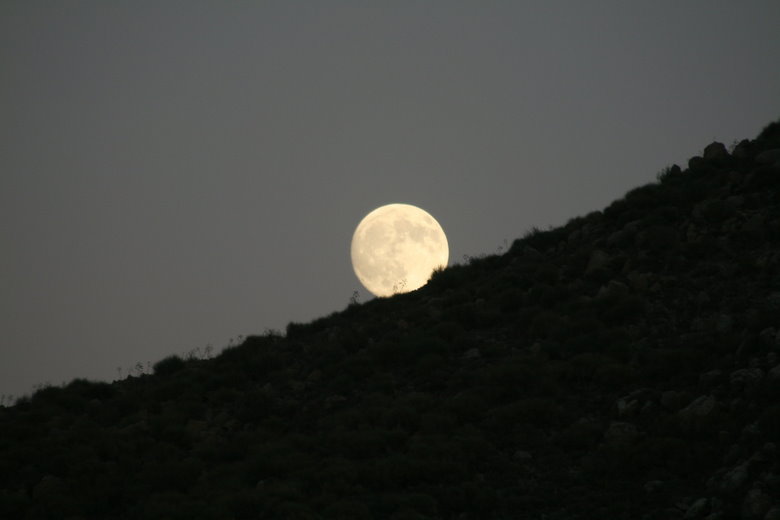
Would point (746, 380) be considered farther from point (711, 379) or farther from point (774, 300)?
point (774, 300)

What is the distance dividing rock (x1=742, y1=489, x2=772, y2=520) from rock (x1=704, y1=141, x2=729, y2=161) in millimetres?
23140

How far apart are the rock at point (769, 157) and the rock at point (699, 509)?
19.6m

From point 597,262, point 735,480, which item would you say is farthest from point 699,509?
point 597,262

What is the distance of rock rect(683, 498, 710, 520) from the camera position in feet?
49.9

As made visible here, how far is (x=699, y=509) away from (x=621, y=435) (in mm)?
3743

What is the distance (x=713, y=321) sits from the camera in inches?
927

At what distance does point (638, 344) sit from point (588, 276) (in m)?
6.22

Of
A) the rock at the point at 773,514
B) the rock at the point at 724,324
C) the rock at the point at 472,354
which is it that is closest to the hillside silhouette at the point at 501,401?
the rock at the point at 773,514

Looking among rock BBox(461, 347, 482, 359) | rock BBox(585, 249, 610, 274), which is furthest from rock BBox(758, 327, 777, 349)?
rock BBox(585, 249, 610, 274)

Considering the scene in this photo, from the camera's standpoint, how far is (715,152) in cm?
3594

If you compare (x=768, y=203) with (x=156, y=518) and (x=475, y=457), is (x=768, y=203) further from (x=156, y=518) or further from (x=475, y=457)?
(x=156, y=518)

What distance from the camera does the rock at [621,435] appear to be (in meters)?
18.7

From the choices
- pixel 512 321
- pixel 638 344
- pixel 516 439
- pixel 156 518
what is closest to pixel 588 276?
pixel 512 321

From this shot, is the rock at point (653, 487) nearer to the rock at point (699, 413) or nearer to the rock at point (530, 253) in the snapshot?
the rock at point (699, 413)
